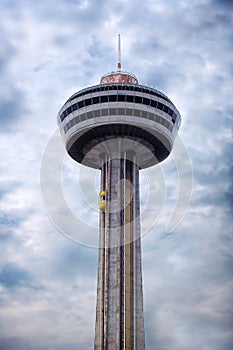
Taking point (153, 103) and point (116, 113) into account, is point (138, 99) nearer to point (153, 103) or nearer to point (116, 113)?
point (153, 103)

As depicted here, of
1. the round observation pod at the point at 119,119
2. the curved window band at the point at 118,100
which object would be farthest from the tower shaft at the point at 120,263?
the curved window band at the point at 118,100

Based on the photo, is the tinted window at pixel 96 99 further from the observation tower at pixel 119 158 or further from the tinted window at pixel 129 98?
the tinted window at pixel 129 98

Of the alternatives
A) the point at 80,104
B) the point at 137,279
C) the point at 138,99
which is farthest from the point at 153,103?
the point at 137,279

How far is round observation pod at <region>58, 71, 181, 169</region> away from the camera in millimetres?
122250

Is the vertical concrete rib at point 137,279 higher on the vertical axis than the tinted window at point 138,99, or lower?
lower

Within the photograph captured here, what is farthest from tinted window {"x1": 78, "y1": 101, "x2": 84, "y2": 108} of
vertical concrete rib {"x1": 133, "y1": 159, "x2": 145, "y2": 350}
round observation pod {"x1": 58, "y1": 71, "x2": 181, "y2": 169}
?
vertical concrete rib {"x1": 133, "y1": 159, "x2": 145, "y2": 350}

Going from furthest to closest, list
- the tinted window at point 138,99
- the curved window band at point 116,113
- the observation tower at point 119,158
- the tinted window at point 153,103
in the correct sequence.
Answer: the tinted window at point 153,103, the tinted window at point 138,99, the curved window band at point 116,113, the observation tower at point 119,158

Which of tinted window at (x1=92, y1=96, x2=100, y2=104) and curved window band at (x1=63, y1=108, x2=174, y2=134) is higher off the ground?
tinted window at (x1=92, y1=96, x2=100, y2=104)

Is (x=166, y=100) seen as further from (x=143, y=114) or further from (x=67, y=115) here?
(x=67, y=115)

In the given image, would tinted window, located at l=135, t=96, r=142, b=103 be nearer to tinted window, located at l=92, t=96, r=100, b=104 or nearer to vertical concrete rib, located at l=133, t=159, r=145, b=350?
tinted window, located at l=92, t=96, r=100, b=104

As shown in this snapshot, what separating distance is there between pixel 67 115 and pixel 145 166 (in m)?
23.3

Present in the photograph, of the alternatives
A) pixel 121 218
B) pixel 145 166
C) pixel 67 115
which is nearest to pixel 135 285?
pixel 121 218

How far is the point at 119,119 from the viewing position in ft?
400

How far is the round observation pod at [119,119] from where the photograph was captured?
122 meters
